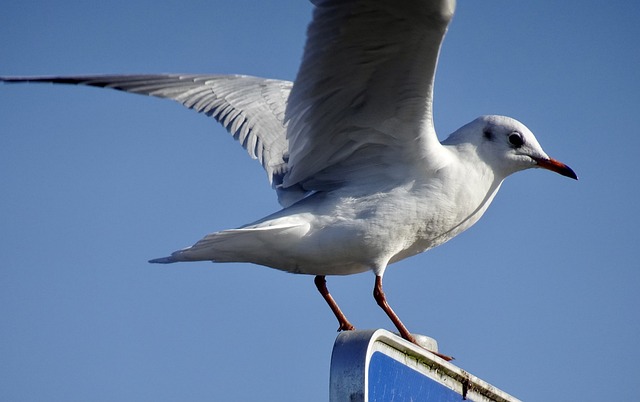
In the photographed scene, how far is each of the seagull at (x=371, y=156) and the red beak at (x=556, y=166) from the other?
10 centimetres

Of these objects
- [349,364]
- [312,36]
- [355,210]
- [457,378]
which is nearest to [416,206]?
[355,210]

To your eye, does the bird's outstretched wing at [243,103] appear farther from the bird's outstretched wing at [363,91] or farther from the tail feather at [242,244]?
the tail feather at [242,244]

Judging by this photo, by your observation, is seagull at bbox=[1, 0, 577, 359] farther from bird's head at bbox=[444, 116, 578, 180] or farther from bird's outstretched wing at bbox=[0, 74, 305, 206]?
bird's outstretched wing at bbox=[0, 74, 305, 206]

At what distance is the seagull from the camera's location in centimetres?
391

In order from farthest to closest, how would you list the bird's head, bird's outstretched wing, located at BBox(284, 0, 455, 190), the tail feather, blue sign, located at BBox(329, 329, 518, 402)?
the bird's head → the tail feather → bird's outstretched wing, located at BBox(284, 0, 455, 190) → blue sign, located at BBox(329, 329, 518, 402)

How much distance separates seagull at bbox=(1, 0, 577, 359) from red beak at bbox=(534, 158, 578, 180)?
0.10 metres

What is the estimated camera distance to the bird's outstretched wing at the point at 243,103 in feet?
16.8

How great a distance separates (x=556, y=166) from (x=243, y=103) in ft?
6.48

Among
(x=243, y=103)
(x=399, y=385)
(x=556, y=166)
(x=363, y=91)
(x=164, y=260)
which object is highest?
(x=243, y=103)

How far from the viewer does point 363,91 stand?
417cm

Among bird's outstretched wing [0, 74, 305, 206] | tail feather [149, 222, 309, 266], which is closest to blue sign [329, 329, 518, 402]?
tail feather [149, 222, 309, 266]

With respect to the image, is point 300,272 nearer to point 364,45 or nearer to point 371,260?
point 371,260

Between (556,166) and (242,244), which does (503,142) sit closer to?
(556,166)

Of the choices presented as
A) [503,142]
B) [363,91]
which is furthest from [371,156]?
[503,142]
